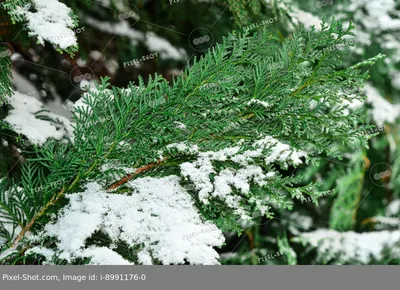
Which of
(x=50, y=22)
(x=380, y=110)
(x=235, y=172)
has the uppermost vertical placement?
(x=380, y=110)

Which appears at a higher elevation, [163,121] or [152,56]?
[152,56]

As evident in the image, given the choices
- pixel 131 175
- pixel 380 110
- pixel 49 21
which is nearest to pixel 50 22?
pixel 49 21

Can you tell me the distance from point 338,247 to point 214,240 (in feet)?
5.52

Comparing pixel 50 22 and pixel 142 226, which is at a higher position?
pixel 50 22

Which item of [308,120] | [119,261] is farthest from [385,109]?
[119,261]

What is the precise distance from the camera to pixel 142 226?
0.73 meters

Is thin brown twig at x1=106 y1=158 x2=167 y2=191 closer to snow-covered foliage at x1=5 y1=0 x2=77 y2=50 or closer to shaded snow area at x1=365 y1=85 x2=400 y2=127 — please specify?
snow-covered foliage at x1=5 y1=0 x2=77 y2=50

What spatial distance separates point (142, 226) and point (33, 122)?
0.59 m

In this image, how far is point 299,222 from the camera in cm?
234

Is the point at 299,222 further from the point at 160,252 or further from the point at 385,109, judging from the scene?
the point at 160,252
